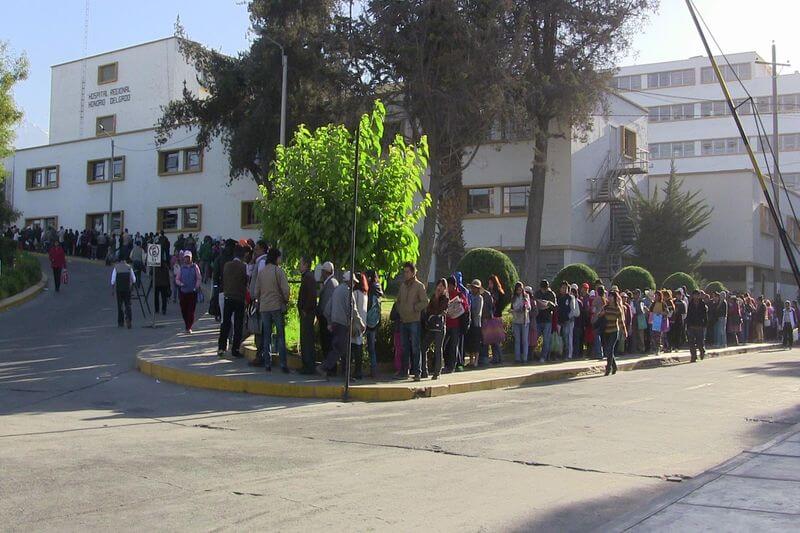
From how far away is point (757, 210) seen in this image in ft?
143

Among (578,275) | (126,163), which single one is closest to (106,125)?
(126,163)

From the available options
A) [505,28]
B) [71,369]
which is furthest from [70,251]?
[71,369]

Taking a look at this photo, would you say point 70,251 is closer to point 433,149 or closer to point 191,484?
point 433,149

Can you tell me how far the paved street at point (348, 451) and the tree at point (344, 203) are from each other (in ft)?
9.91

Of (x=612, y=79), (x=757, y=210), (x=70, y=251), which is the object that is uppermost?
(x=612, y=79)

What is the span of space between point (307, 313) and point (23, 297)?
1519cm

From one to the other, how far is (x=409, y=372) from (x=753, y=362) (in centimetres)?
1191

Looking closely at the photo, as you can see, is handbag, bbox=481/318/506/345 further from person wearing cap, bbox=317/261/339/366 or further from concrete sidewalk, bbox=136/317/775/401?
person wearing cap, bbox=317/261/339/366

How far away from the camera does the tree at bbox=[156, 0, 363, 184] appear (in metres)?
30.2

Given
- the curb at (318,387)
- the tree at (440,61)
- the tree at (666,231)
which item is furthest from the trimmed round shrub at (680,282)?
the curb at (318,387)

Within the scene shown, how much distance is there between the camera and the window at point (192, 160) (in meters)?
46.8

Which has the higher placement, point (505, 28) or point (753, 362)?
point (505, 28)

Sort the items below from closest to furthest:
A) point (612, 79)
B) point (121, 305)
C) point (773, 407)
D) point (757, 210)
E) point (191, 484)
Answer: point (191, 484), point (773, 407), point (121, 305), point (612, 79), point (757, 210)

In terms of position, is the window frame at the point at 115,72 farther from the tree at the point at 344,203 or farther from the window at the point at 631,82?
the window at the point at 631,82
